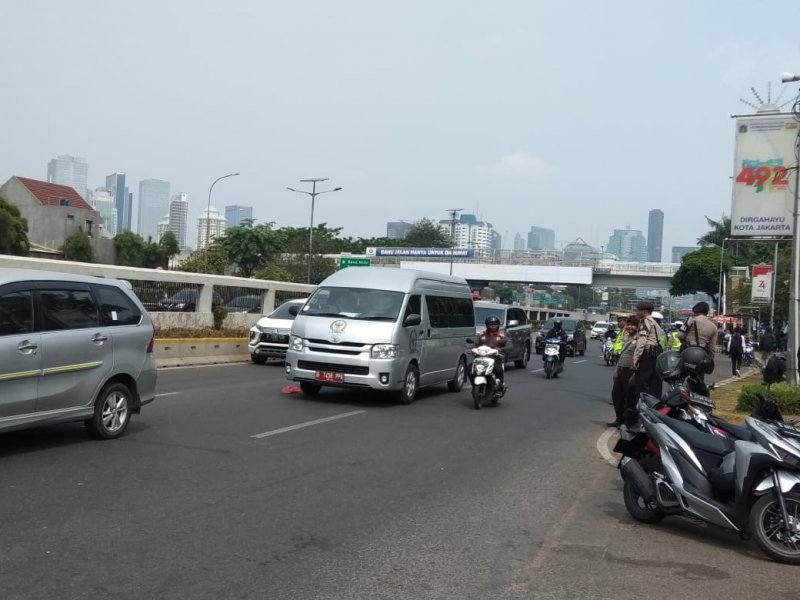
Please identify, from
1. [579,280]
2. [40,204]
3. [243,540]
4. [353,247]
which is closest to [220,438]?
[243,540]

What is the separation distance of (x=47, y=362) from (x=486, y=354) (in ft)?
26.2

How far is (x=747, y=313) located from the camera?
2908 inches

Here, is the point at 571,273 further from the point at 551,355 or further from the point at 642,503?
the point at 642,503

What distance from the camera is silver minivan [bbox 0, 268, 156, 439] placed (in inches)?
313

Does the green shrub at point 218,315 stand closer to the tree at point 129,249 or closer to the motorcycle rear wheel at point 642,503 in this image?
the motorcycle rear wheel at point 642,503

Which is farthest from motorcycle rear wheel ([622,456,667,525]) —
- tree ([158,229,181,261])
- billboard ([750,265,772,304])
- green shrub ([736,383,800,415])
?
tree ([158,229,181,261])

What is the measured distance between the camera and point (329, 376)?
1332 cm

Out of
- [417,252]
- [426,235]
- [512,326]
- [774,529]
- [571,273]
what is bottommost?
[774,529]

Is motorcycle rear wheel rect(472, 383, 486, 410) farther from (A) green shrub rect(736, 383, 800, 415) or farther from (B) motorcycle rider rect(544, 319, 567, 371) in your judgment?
(B) motorcycle rider rect(544, 319, 567, 371)

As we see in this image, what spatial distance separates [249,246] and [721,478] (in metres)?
56.8

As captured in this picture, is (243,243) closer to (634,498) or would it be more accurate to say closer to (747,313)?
(747,313)

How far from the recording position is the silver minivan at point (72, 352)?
7.94 m

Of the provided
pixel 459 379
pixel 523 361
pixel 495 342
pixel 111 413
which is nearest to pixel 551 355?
pixel 523 361

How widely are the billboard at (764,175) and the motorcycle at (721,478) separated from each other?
1195 centimetres
